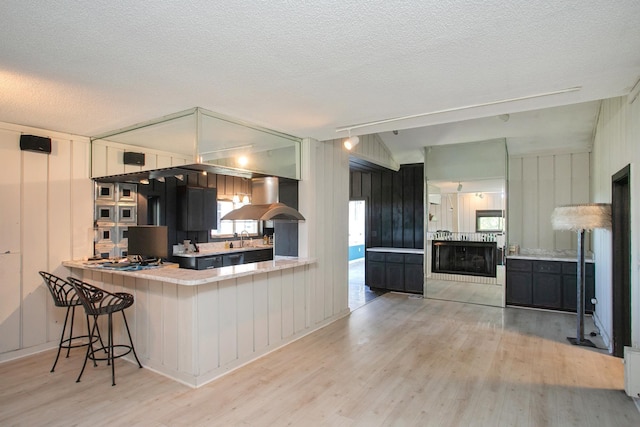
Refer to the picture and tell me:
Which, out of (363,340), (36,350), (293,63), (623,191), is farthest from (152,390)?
(623,191)

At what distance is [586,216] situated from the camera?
374cm

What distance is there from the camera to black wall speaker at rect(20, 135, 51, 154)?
367 cm

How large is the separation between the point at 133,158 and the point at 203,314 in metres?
2.49

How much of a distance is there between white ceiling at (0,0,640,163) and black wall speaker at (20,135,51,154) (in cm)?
19

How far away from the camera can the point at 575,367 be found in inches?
132

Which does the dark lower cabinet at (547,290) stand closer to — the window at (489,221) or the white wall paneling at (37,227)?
the window at (489,221)

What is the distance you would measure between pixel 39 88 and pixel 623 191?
17.7ft

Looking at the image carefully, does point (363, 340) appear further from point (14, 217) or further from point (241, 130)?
point (14, 217)

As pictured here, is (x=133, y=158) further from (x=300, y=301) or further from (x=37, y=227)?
(x=300, y=301)

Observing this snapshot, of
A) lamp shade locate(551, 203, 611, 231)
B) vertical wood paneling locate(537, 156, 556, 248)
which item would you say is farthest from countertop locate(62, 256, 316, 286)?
vertical wood paneling locate(537, 156, 556, 248)

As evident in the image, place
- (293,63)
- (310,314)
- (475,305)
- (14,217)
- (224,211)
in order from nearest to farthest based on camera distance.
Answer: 1. (293,63)
2. (14,217)
3. (310,314)
4. (475,305)
5. (224,211)

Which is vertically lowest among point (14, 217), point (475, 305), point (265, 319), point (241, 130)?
point (475, 305)

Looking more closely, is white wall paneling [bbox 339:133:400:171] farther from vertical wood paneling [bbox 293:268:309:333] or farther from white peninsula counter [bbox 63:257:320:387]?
white peninsula counter [bbox 63:257:320:387]

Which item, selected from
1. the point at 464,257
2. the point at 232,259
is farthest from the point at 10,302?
the point at 464,257
